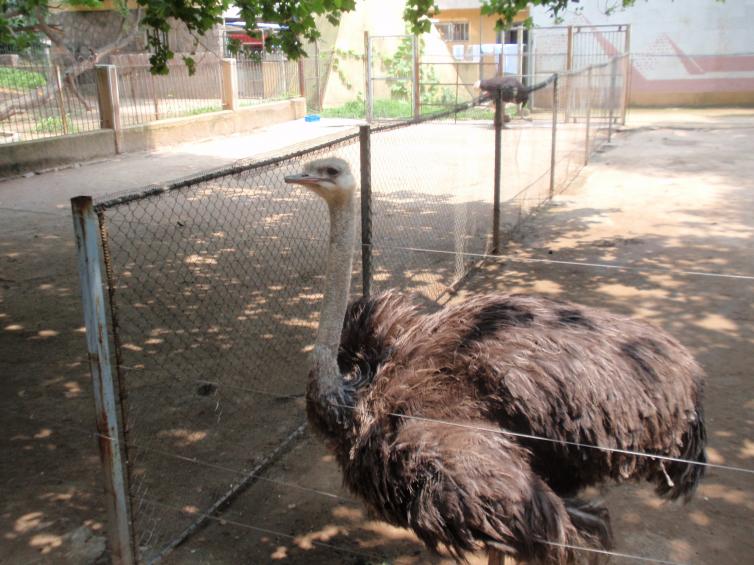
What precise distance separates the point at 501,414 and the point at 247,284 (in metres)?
3.90

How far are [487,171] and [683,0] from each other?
1676 cm

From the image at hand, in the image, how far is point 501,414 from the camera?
2799mm

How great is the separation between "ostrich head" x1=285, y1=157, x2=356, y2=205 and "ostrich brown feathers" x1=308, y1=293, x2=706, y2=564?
66cm

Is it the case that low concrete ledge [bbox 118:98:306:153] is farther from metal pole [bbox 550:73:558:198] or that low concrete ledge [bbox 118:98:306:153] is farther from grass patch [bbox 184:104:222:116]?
metal pole [bbox 550:73:558:198]

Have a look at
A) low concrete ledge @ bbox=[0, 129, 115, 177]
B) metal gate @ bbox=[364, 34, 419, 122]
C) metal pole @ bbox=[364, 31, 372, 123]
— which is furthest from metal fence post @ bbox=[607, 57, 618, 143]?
low concrete ledge @ bbox=[0, 129, 115, 177]

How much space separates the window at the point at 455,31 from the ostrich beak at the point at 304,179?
85.5 feet

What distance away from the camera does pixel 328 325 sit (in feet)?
10.6

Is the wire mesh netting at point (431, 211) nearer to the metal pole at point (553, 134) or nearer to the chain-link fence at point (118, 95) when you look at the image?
the metal pole at point (553, 134)

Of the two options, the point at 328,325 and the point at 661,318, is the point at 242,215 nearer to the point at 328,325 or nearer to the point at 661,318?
the point at 661,318

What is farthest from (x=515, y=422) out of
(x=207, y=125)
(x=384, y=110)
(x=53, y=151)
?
(x=384, y=110)

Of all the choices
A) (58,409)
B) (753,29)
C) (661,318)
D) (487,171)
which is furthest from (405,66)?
(58,409)

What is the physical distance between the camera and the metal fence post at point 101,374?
2.43m

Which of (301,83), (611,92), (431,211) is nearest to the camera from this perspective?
(431,211)

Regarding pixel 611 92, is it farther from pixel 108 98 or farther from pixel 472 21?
pixel 472 21
